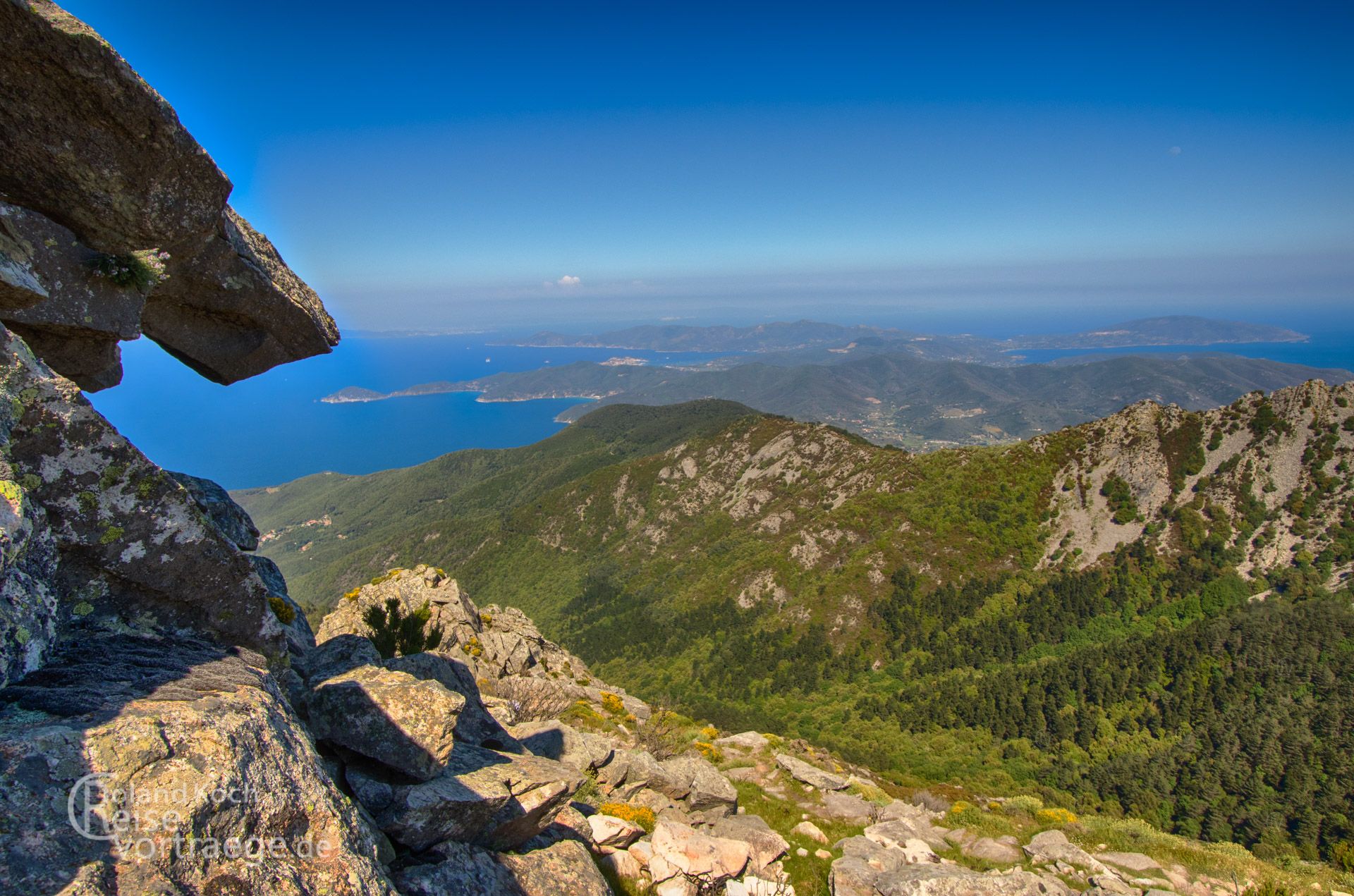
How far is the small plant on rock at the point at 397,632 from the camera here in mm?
23188

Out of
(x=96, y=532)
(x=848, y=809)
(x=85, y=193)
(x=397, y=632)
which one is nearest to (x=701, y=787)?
(x=848, y=809)

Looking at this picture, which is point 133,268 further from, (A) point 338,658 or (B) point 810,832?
(B) point 810,832

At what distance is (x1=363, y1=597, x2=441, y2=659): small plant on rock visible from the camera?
23188 millimetres

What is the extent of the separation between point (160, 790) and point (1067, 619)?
109319mm

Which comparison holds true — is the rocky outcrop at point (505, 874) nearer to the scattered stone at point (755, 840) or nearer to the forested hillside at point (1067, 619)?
the scattered stone at point (755, 840)

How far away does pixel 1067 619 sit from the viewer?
88750 millimetres

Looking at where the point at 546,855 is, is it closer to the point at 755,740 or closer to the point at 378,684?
the point at 378,684

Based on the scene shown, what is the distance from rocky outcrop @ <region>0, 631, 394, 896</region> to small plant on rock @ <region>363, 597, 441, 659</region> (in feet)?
57.2

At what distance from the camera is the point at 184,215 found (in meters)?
10.5

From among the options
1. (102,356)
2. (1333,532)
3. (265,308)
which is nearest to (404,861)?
(102,356)

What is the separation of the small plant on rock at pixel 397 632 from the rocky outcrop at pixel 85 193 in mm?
14602

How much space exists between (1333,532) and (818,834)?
4294 inches
